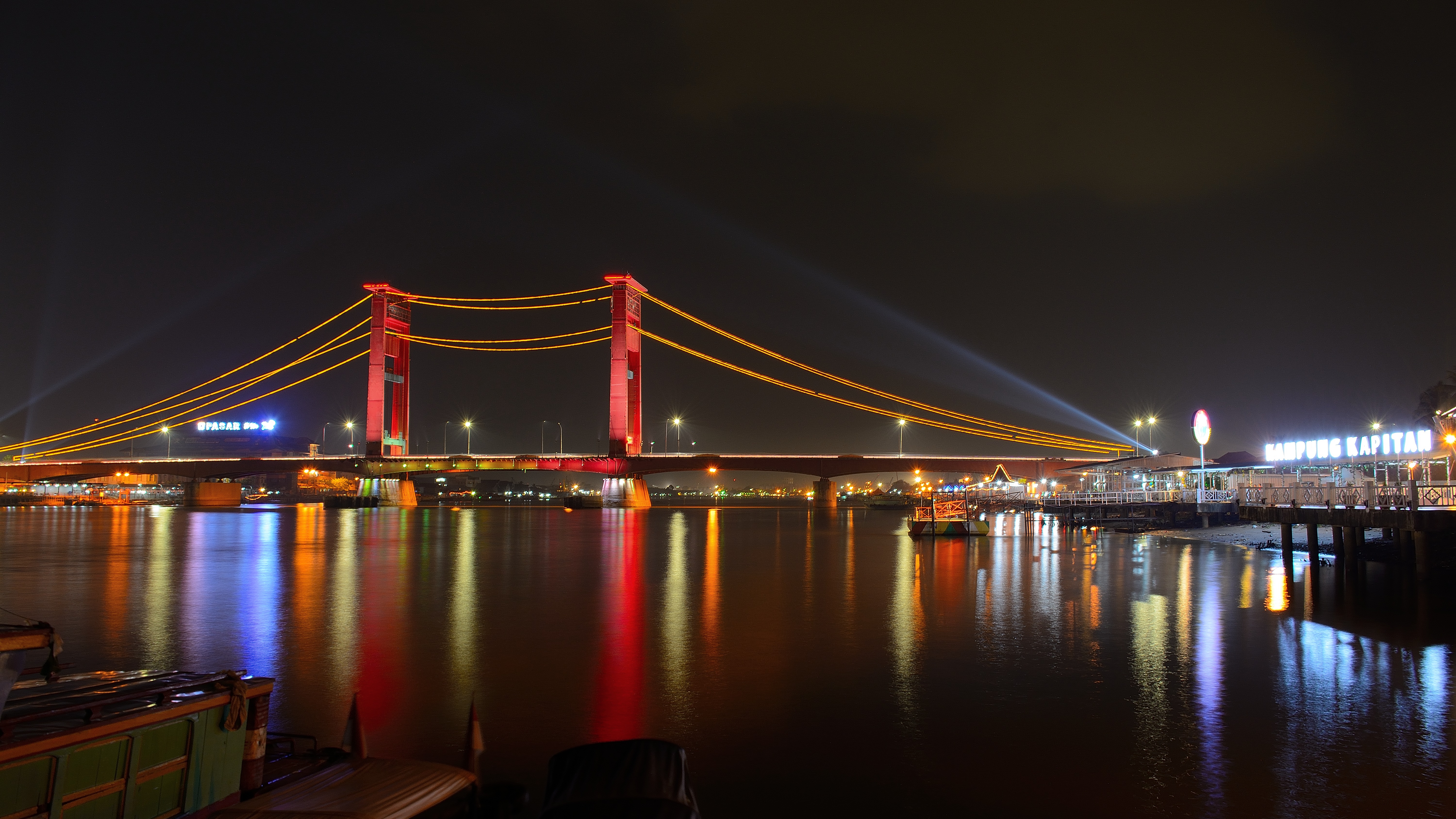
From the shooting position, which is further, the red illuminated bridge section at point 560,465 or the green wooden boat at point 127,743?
the red illuminated bridge section at point 560,465

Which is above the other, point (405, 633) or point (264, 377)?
point (264, 377)

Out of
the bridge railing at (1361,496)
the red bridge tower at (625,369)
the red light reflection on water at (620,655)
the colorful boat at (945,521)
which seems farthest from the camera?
the red bridge tower at (625,369)

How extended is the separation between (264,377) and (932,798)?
109458 millimetres

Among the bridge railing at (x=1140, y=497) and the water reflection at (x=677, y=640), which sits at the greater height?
the bridge railing at (x=1140, y=497)

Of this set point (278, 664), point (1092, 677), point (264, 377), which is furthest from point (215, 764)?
point (264, 377)

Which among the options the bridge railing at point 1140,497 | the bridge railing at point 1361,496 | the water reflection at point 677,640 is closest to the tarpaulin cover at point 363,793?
the water reflection at point 677,640

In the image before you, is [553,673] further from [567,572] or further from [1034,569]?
[1034,569]

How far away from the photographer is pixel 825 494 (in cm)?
11844

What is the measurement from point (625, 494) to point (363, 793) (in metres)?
79.5

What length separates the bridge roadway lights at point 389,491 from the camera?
3745 inches

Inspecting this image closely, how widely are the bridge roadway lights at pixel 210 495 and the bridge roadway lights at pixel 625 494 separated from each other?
49.5 meters

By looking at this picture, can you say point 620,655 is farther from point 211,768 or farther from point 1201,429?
point 1201,429

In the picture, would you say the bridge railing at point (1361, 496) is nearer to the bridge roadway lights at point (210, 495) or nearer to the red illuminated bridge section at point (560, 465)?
the red illuminated bridge section at point (560, 465)

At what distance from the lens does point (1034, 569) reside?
29578 mm
